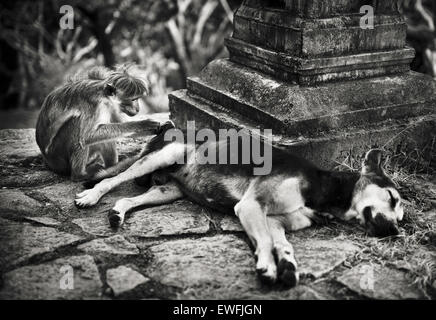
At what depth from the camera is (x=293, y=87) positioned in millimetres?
4848

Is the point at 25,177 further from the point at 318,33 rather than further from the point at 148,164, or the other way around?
the point at 318,33

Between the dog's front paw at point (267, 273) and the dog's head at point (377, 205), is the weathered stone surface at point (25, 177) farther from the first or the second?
the dog's head at point (377, 205)

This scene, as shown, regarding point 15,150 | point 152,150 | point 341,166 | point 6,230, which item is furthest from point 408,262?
Result: point 15,150

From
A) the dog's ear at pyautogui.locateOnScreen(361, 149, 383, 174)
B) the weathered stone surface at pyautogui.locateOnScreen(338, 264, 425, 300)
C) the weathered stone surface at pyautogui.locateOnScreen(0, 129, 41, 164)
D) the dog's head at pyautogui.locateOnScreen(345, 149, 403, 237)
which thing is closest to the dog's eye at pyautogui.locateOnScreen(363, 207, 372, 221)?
the dog's head at pyautogui.locateOnScreen(345, 149, 403, 237)

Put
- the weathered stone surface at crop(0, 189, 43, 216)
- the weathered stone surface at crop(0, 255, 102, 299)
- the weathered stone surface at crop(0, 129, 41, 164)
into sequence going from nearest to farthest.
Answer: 1. the weathered stone surface at crop(0, 255, 102, 299)
2. the weathered stone surface at crop(0, 189, 43, 216)
3. the weathered stone surface at crop(0, 129, 41, 164)

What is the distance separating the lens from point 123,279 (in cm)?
347

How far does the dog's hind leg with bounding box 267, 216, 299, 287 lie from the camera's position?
3422 millimetres

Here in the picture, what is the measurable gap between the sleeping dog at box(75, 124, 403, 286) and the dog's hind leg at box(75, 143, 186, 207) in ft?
0.14

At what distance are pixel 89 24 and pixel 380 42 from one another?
689 cm

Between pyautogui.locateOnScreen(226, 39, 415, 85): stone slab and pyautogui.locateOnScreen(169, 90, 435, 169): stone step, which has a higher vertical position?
pyautogui.locateOnScreen(226, 39, 415, 85): stone slab

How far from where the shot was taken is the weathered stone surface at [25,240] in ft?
12.1

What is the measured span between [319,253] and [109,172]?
1.98m

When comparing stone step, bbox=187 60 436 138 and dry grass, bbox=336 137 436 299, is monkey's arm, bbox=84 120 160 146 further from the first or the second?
dry grass, bbox=336 137 436 299

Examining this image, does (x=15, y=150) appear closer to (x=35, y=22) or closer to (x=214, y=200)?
A: (x=214, y=200)
